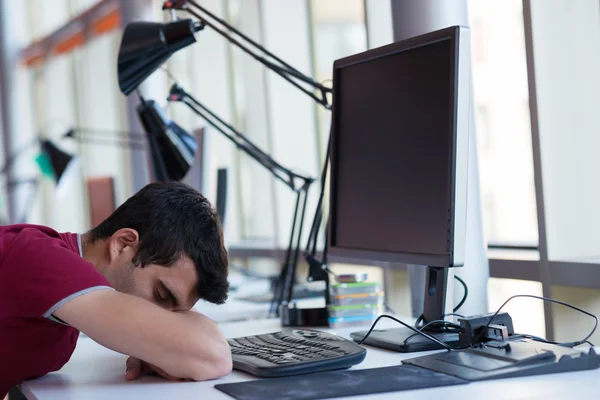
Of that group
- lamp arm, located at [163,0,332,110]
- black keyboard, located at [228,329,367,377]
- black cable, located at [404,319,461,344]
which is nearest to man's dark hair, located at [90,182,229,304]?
black keyboard, located at [228,329,367,377]

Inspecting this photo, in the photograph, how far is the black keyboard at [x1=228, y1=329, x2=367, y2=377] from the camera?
129 cm

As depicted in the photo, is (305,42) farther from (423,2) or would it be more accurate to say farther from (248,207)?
(423,2)

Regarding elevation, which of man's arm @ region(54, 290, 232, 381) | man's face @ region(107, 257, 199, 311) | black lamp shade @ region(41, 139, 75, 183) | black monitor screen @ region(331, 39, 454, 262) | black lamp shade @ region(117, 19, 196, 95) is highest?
black lamp shade @ region(117, 19, 196, 95)

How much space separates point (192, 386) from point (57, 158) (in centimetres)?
368

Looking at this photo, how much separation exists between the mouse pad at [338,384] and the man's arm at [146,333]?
3.2 inches

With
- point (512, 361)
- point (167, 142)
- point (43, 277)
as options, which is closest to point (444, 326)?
point (512, 361)

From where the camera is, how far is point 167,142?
275 centimetres

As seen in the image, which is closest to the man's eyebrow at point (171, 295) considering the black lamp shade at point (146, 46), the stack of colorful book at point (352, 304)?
the stack of colorful book at point (352, 304)

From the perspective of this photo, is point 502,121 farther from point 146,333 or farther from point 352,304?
point 146,333

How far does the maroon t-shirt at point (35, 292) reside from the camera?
130 centimetres

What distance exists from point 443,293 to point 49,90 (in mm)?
7546

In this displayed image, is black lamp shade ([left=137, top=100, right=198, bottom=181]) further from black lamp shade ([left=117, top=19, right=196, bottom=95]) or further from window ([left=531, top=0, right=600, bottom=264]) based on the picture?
window ([left=531, top=0, right=600, bottom=264])

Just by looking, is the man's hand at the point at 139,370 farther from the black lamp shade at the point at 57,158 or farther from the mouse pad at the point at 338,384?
the black lamp shade at the point at 57,158

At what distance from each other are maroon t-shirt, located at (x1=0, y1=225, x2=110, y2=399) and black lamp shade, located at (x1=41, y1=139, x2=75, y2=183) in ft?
10.9
